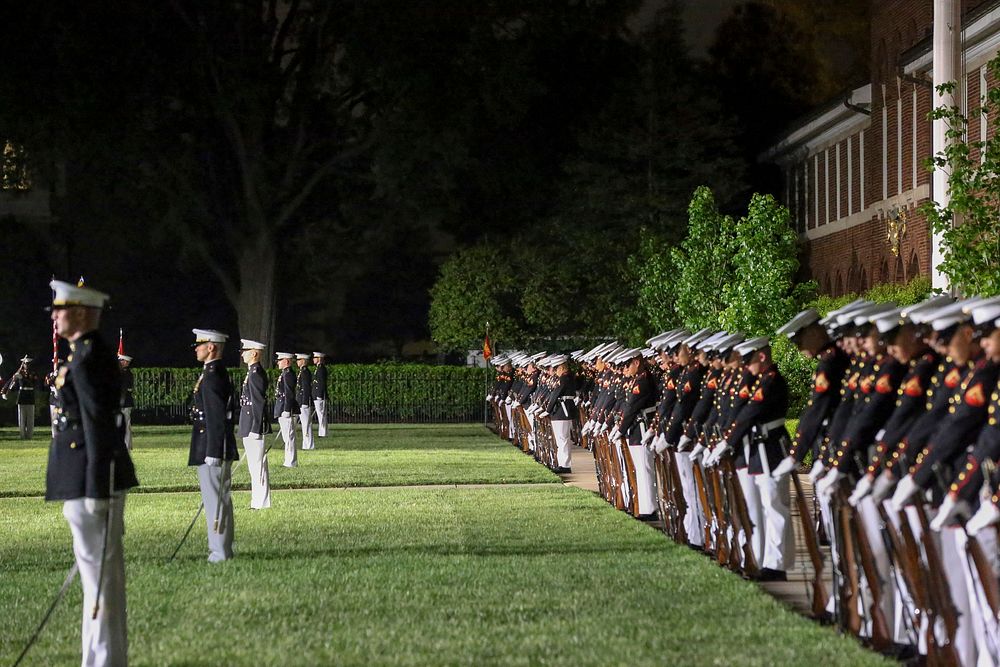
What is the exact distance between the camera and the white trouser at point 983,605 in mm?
8836

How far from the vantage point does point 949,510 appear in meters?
8.94

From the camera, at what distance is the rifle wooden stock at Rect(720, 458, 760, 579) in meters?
13.8

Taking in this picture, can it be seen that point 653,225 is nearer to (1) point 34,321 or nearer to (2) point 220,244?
(2) point 220,244

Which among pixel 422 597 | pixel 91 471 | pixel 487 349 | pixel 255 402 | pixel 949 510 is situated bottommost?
pixel 422 597

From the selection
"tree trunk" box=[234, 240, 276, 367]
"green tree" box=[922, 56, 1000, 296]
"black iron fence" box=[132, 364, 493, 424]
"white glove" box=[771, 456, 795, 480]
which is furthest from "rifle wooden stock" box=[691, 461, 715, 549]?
"tree trunk" box=[234, 240, 276, 367]

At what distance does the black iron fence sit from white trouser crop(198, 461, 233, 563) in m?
40.0

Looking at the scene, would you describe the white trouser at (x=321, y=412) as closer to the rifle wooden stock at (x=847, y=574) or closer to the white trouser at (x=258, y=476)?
the white trouser at (x=258, y=476)

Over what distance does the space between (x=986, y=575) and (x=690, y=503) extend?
7.28m

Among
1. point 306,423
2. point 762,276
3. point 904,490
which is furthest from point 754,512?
point 306,423

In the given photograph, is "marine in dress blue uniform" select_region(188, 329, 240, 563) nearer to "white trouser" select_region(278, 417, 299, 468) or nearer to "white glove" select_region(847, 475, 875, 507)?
"white glove" select_region(847, 475, 875, 507)

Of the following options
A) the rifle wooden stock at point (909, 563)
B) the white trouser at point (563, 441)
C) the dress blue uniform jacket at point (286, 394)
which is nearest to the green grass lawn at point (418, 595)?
the rifle wooden stock at point (909, 563)

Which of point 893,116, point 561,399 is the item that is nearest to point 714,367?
point 561,399

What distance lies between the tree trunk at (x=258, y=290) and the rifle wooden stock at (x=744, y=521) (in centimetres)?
4388

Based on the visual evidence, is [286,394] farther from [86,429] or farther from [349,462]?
[86,429]
